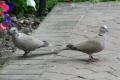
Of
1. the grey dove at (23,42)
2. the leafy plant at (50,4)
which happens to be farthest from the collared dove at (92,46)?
the leafy plant at (50,4)

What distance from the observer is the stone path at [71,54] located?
4547 millimetres

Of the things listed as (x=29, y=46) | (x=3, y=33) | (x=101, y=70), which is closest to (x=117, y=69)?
(x=101, y=70)

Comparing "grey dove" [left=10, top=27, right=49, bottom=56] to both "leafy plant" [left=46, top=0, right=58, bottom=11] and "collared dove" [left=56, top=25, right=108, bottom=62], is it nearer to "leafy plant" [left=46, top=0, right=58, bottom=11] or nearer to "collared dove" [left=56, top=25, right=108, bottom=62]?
"collared dove" [left=56, top=25, right=108, bottom=62]

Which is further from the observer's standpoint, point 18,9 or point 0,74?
point 18,9

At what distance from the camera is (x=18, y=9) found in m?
7.14

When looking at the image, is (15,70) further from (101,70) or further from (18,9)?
(18,9)

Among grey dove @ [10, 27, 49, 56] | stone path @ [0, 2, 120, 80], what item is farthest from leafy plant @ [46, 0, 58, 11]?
grey dove @ [10, 27, 49, 56]

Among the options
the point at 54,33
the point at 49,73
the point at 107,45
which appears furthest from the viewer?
the point at 54,33

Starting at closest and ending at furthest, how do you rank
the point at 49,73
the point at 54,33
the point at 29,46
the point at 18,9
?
1. the point at 49,73
2. the point at 29,46
3. the point at 54,33
4. the point at 18,9

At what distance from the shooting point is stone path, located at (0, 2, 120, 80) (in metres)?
4.55

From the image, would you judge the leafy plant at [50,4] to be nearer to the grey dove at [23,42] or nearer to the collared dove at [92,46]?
the grey dove at [23,42]

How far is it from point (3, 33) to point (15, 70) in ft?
5.35

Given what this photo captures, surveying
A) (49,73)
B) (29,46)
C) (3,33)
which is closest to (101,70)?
(49,73)

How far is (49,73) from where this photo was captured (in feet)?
15.0
